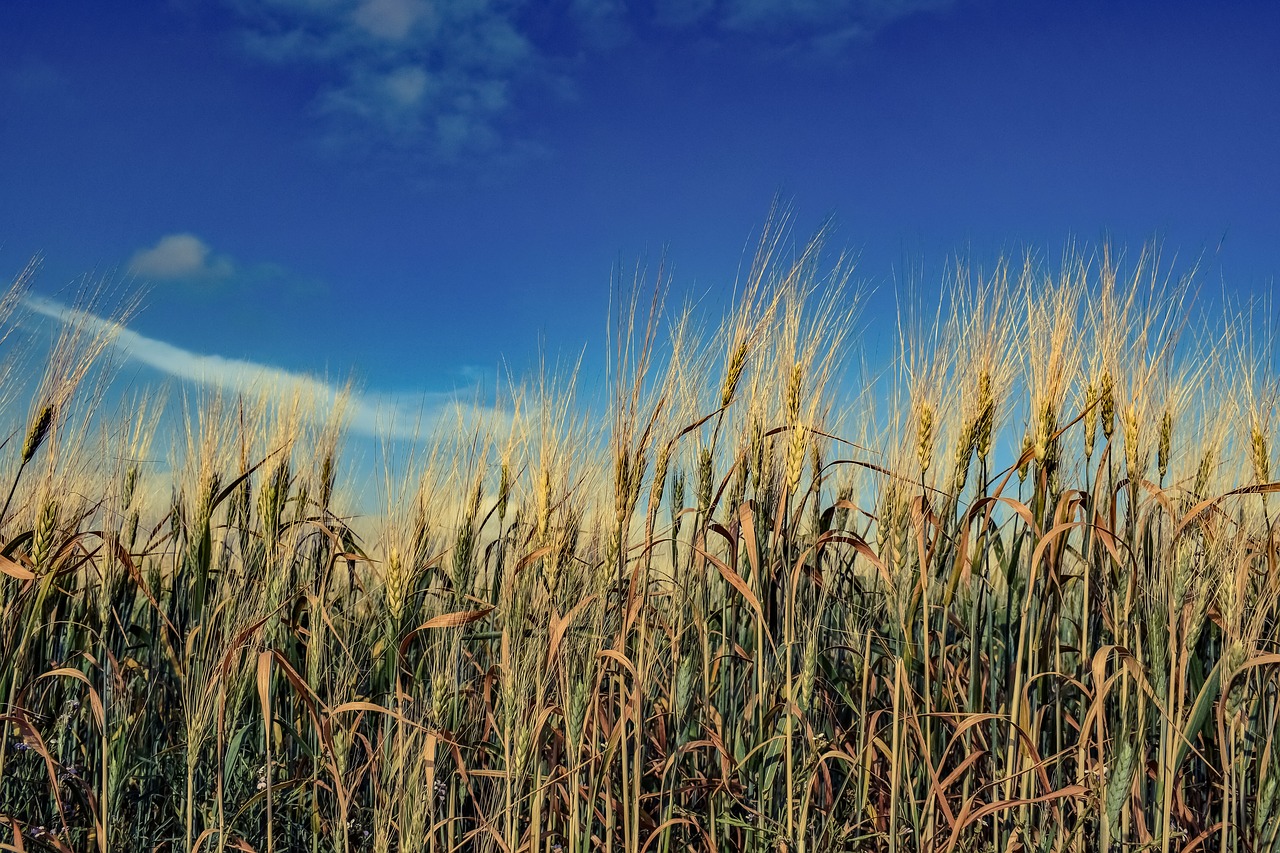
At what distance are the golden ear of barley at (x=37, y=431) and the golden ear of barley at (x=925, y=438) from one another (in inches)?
87.9

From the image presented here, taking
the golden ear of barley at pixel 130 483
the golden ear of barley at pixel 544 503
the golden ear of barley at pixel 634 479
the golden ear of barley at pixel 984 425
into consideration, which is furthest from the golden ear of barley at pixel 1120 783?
the golden ear of barley at pixel 130 483

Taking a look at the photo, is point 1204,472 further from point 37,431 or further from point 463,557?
point 37,431

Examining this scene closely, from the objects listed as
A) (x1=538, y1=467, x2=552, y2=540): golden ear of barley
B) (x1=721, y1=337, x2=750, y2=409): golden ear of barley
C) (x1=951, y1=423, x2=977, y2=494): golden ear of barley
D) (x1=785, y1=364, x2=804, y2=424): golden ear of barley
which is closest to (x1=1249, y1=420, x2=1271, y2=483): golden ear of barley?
(x1=951, y1=423, x2=977, y2=494): golden ear of barley

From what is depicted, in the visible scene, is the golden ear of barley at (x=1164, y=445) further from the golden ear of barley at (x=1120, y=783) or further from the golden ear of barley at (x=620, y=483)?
the golden ear of barley at (x=620, y=483)

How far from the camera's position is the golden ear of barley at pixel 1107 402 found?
6.89 ft

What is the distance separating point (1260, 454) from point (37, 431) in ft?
10.7

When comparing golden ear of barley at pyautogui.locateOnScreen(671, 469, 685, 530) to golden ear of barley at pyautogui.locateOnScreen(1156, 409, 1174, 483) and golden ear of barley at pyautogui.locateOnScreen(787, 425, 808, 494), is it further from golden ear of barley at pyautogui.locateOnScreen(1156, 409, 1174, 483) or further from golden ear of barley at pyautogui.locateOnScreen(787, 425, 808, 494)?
A: golden ear of barley at pyautogui.locateOnScreen(1156, 409, 1174, 483)

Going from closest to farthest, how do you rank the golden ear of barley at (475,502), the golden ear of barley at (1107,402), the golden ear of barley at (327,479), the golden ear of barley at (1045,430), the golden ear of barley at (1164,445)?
the golden ear of barley at (1045,430) < the golden ear of barley at (1107,402) < the golden ear of barley at (1164,445) < the golden ear of barley at (475,502) < the golden ear of barley at (327,479)

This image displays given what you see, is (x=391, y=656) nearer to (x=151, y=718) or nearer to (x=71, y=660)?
(x=151, y=718)

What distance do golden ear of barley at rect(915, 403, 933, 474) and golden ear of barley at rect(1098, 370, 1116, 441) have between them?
409mm

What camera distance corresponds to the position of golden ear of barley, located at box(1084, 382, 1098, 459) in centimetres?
211

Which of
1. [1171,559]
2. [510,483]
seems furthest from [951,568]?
Answer: [510,483]

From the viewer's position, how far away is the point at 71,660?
8.68 feet

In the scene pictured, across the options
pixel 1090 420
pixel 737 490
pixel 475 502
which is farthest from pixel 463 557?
pixel 1090 420
